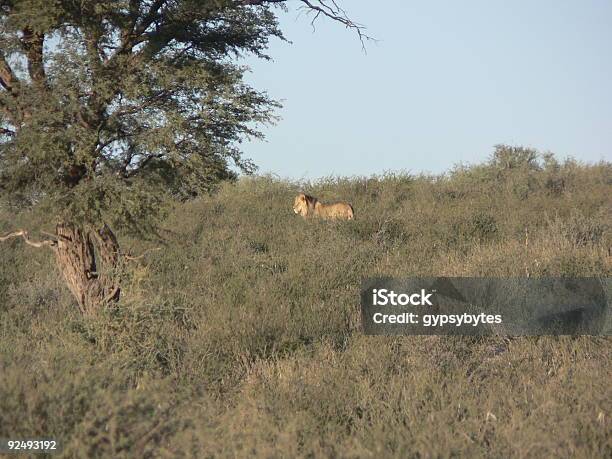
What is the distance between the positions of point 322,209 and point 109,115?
1091 centimetres

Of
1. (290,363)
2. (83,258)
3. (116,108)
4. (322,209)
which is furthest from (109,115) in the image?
(322,209)

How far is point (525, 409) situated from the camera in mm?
5926

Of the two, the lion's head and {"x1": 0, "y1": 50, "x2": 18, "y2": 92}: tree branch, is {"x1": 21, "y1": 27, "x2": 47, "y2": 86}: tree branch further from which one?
the lion's head

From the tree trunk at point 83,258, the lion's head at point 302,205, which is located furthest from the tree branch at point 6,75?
the lion's head at point 302,205

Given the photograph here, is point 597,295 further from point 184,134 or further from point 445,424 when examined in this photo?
point 184,134

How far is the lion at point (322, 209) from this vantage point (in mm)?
20141

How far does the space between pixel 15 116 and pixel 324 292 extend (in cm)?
510

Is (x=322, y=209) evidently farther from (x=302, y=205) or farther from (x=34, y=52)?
(x=34, y=52)

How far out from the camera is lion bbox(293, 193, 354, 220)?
2014 cm

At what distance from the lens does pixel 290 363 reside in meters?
7.76

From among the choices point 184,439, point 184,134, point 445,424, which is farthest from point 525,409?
point 184,134

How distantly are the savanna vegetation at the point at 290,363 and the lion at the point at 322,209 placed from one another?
7.41 ft

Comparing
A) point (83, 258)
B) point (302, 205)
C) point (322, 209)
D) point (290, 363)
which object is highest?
point (302, 205)

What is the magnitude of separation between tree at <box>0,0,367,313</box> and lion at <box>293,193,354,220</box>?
894cm
